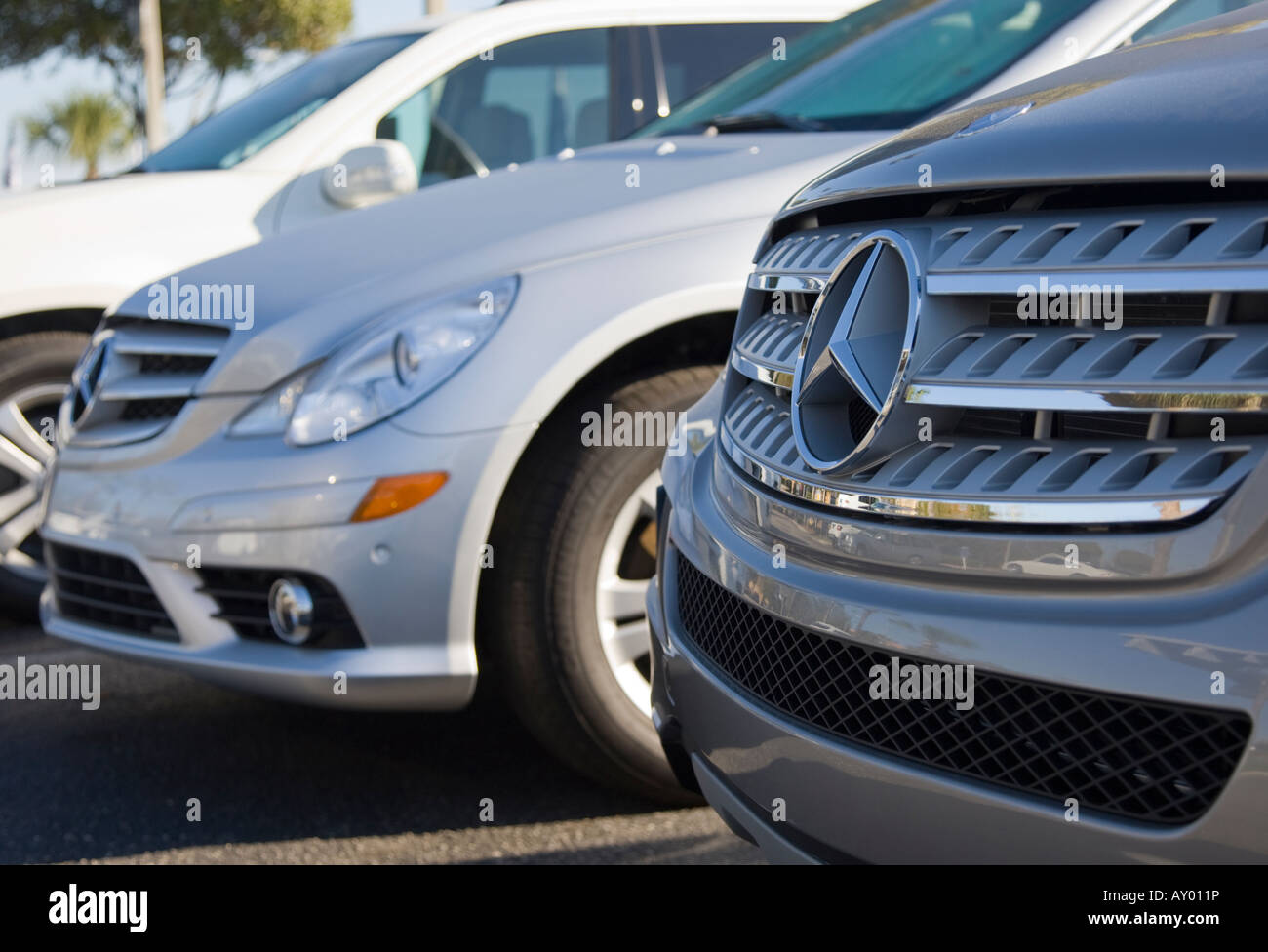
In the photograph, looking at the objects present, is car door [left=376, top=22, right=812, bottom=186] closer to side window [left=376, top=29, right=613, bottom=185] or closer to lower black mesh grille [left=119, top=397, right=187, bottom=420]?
side window [left=376, top=29, right=613, bottom=185]

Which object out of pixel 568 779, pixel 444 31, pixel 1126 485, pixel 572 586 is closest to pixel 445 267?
pixel 572 586

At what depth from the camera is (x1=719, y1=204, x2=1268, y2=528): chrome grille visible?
4.62ft

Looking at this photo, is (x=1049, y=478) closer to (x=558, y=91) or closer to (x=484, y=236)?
(x=484, y=236)

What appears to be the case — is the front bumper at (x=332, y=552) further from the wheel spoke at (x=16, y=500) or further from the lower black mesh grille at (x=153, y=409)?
the wheel spoke at (x=16, y=500)

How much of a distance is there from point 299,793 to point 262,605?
573 millimetres

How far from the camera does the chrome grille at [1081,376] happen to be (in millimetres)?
1408

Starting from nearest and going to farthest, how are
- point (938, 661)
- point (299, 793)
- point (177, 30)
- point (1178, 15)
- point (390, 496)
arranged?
point (938, 661)
point (390, 496)
point (1178, 15)
point (299, 793)
point (177, 30)

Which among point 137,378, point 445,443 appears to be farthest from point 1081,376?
point 137,378

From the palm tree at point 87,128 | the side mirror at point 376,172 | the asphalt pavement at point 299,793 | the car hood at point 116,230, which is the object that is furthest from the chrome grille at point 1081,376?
the palm tree at point 87,128

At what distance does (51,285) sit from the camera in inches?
181

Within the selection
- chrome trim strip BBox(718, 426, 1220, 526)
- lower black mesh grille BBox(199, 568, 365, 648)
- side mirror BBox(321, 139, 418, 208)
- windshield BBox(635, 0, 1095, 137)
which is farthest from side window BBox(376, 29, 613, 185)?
chrome trim strip BBox(718, 426, 1220, 526)

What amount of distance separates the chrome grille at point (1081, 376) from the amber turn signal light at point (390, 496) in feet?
4.01

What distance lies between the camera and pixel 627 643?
317 centimetres

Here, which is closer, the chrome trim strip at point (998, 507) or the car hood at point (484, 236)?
the chrome trim strip at point (998, 507)
